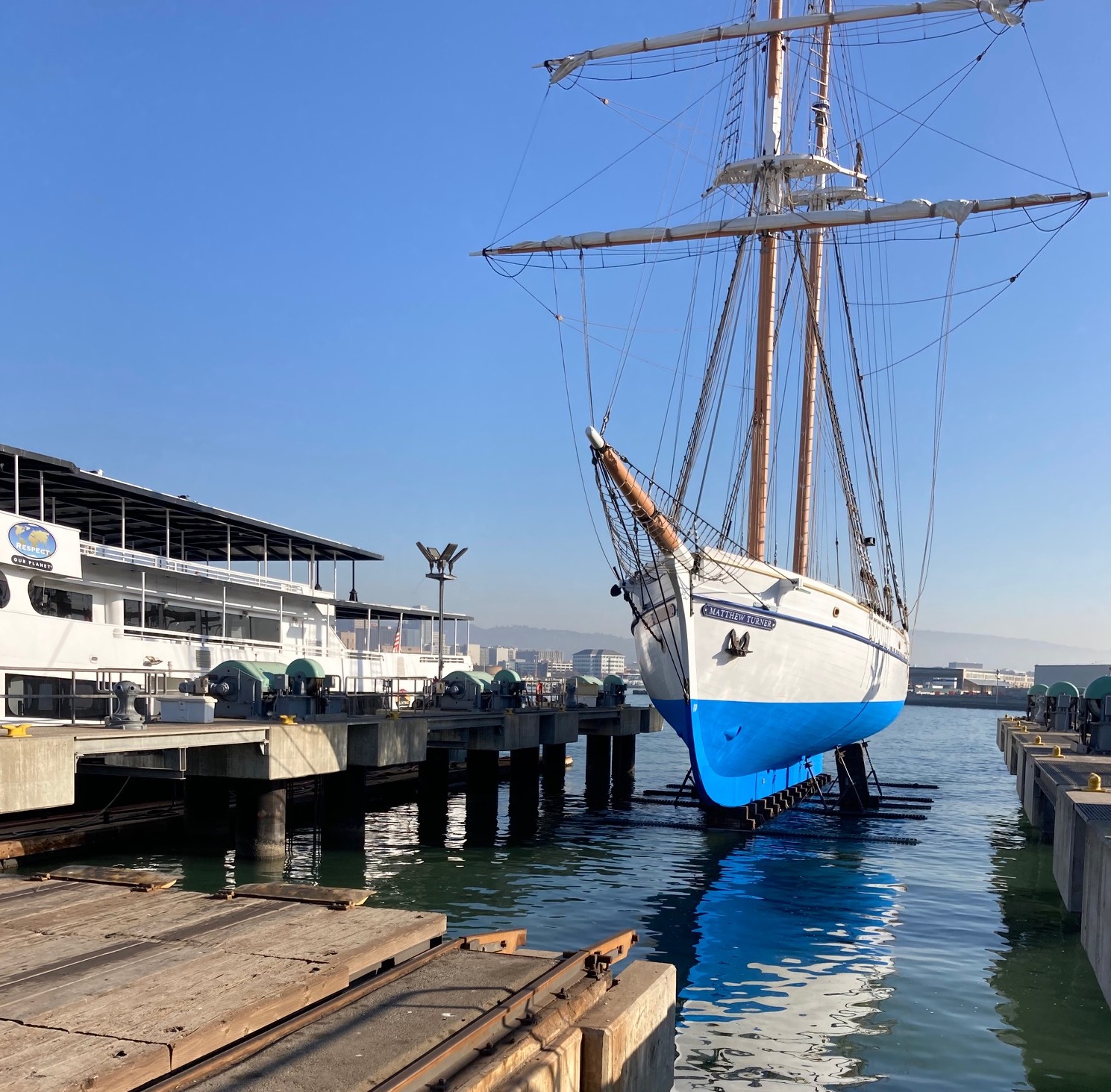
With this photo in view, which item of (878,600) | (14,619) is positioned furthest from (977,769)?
(14,619)

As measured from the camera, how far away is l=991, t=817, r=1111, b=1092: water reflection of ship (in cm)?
1302

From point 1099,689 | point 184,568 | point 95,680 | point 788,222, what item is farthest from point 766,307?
point 95,680

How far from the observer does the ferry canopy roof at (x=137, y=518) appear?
107ft

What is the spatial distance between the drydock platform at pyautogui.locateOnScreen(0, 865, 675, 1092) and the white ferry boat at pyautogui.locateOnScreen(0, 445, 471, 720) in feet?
33.4

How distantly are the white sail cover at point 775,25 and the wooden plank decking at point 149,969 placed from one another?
107 ft

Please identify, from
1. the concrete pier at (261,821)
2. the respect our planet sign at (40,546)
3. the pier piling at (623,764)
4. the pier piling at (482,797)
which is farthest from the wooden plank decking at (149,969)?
the pier piling at (623,764)

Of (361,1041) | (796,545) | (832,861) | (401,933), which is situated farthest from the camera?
(796,545)

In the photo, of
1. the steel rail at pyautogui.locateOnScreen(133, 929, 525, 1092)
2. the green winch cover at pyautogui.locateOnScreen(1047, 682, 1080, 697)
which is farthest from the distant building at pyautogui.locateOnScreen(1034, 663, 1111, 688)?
the steel rail at pyautogui.locateOnScreen(133, 929, 525, 1092)

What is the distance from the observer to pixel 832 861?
92.2 feet

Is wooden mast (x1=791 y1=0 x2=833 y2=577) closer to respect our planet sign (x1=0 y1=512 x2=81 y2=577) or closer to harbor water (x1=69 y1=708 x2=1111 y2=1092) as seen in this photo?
harbor water (x1=69 y1=708 x2=1111 y2=1092)

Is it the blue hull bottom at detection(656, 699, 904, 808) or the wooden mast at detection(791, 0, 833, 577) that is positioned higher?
the wooden mast at detection(791, 0, 833, 577)

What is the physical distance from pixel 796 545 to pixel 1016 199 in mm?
15740

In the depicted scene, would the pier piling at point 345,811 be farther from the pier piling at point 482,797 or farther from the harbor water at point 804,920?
the pier piling at point 482,797

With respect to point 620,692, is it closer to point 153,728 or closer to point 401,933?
point 153,728
